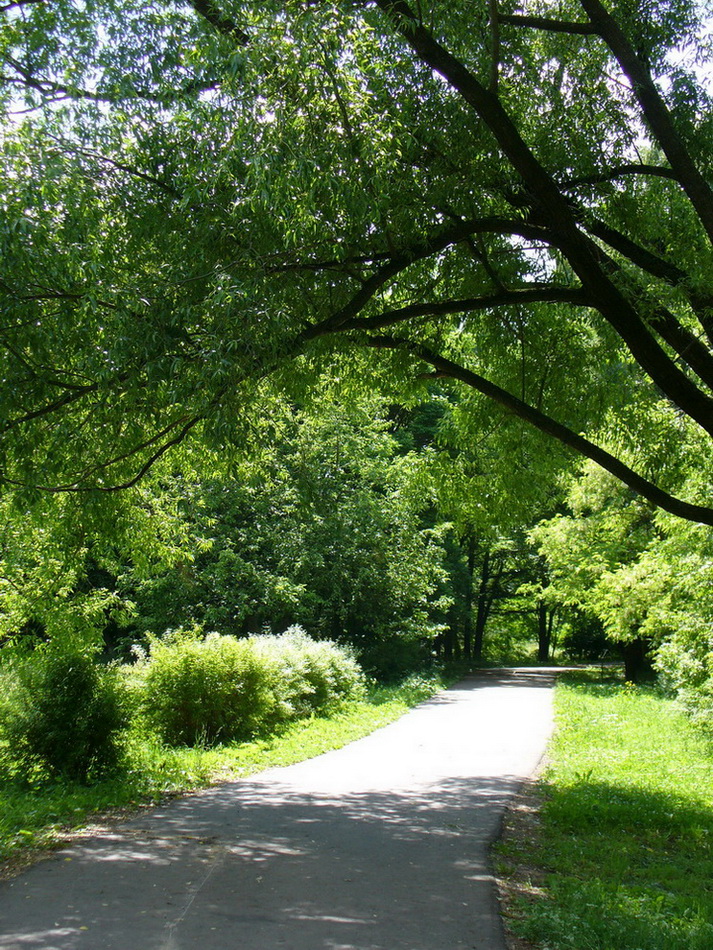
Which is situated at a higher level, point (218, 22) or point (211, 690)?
point (218, 22)

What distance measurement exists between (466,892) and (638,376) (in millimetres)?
7481

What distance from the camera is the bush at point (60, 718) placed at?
988 centimetres

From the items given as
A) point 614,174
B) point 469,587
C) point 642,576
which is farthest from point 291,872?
point 469,587

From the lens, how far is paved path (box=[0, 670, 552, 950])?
207 inches

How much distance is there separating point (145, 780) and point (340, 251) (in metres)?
6.74

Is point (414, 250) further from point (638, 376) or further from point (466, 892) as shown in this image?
point (466, 892)

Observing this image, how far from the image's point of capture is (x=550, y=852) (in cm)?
768

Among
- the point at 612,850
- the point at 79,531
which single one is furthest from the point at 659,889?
the point at 79,531

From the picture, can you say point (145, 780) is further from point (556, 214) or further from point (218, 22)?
point (218, 22)

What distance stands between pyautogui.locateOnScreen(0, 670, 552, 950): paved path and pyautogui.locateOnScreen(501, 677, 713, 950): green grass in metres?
0.48

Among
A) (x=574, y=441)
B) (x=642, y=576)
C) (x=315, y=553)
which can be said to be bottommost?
(x=642, y=576)

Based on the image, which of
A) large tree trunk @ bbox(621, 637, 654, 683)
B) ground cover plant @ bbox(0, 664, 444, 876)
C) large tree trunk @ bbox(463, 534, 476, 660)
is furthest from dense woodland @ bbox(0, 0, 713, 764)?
large tree trunk @ bbox(463, 534, 476, 660)

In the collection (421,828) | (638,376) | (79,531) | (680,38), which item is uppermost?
(680,38)

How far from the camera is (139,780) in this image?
10.1 m
